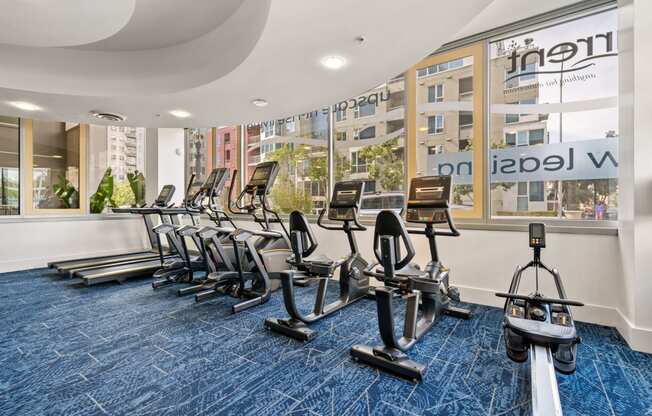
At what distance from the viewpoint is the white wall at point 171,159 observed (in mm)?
7395

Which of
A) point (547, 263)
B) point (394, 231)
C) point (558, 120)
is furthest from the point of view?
point (558, 120)

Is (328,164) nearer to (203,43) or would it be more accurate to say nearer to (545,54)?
(203,43)

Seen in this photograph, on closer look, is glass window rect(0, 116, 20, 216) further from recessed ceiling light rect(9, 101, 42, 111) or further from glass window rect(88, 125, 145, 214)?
recessed ceiling light rect(9, 101, 42, 111)

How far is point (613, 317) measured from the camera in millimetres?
3115

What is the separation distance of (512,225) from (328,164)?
2899 millimetres

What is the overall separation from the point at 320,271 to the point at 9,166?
6657 mm

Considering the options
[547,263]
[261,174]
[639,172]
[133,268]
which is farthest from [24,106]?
[639,172]

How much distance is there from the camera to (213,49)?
144 inches

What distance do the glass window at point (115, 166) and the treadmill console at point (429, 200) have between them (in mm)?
6552

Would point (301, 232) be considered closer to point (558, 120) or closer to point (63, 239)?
point (558, 120)

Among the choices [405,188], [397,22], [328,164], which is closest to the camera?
[397,22]

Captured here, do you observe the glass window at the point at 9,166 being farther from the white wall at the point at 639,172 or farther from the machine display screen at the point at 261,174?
the white wall at the point at 639,172

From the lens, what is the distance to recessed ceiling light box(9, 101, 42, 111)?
181 inches

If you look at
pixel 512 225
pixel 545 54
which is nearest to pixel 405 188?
pixel 512 225
